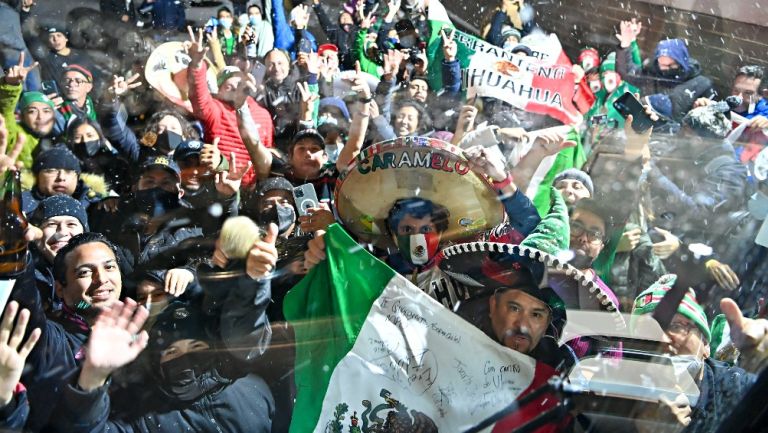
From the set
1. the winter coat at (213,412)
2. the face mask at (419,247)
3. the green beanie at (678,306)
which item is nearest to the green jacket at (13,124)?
the winter coat at (213,412)

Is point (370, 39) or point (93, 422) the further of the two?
point (370, 39)

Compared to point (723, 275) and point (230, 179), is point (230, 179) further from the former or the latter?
point (723, 275)

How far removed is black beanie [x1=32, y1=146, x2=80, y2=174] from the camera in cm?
376

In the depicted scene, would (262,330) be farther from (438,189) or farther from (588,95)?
(588,95)

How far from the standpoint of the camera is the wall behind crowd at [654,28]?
536 cm

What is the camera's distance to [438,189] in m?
3.25

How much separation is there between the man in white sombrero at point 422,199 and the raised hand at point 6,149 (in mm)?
1323

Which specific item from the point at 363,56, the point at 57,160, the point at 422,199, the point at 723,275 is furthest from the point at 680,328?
the point at 363,56

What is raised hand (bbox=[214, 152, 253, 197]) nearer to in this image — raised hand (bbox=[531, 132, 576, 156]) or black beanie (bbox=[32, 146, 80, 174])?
black beanie (bbox=[32, 146, 80, 174])

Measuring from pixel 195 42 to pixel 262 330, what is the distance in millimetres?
2087

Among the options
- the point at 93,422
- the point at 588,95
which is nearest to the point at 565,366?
the point at 93,422

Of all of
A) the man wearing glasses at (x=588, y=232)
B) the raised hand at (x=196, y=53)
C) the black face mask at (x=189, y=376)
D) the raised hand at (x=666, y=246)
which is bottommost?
the black face mask at (x=189, y=376)

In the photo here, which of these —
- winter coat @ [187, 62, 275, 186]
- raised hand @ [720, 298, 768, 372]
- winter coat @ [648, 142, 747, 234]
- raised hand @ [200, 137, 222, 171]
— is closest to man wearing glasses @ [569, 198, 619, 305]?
winter coat @ [648, 142, 747, 234]

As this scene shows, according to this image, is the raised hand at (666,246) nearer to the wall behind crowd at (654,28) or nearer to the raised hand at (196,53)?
the wall behind crowd at (654,28)
